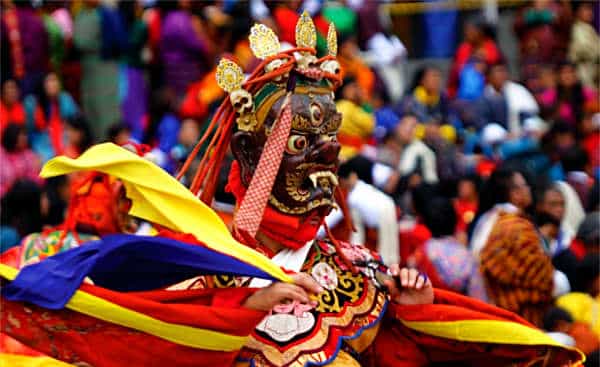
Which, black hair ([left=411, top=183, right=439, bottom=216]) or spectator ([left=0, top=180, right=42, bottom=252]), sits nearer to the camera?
spectator ([left=0, top=180, right=42, bottom=252])

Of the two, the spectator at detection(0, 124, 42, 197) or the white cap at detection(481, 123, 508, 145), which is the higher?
the spectator at detection(0, 124, 42, 197)

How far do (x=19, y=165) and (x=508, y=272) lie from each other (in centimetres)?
527

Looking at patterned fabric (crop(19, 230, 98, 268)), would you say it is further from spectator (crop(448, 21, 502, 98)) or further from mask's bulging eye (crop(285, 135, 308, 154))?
spectator (crop(448, 21, 502, 98))

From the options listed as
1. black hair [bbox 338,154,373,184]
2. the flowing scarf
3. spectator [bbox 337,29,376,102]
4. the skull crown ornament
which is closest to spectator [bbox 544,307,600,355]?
black hair [bbox 338,154,373,184]

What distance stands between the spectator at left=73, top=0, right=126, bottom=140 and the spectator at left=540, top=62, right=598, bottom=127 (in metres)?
4.21

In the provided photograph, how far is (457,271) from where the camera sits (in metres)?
8.88

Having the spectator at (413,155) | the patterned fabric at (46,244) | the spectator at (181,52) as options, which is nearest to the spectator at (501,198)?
the spectator at (413,155)

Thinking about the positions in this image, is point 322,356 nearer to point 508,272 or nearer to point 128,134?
point 508,272

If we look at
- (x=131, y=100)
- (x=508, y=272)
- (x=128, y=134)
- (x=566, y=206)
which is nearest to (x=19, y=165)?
(x=128, y=134)

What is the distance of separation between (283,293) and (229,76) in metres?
1.05

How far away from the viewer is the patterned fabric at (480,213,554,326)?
8984 mm

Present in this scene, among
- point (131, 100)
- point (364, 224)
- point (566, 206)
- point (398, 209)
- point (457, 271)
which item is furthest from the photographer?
point (131, 100)

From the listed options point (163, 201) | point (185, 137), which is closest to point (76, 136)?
point (185, 137)

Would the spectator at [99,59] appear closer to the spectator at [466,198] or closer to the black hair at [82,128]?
the black hair at [82,128]
